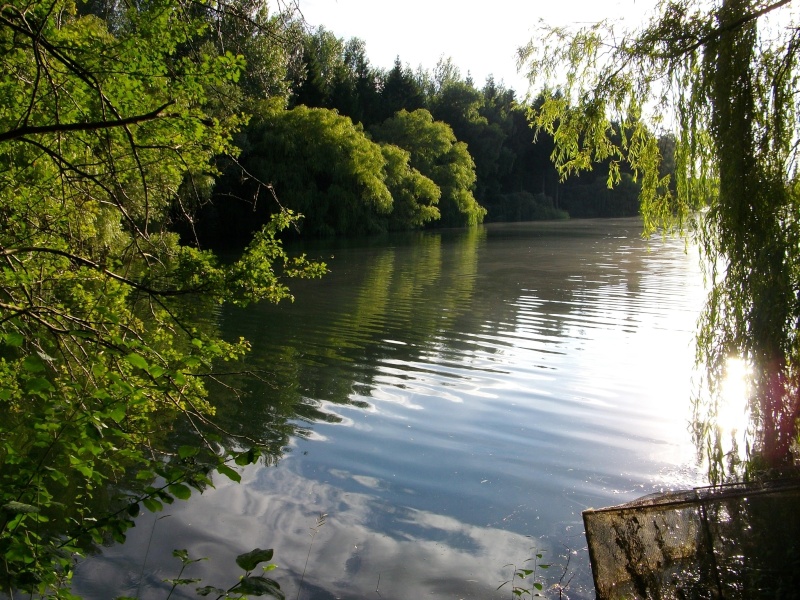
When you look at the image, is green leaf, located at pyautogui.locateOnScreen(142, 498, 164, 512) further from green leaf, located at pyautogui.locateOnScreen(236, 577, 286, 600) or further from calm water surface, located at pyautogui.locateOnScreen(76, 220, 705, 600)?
calm water surface, located at pyautogui.locateOnScreen(76, 220, 705, 600)

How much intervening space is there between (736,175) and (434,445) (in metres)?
3.87

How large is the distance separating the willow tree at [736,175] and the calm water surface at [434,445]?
1.58 m

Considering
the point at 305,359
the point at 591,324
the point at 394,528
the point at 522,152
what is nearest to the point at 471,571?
the point at 394,528

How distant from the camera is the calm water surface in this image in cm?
516

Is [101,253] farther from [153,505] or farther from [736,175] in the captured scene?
[736,175]

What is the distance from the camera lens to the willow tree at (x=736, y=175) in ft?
15.4

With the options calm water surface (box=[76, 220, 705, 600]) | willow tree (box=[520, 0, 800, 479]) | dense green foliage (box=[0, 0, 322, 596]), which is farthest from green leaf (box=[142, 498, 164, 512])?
willow tree (box=[520, 0, 800, 479])

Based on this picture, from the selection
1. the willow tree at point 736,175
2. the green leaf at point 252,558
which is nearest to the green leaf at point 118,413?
the green leaf at point 252,558

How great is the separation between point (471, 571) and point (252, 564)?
283 cm

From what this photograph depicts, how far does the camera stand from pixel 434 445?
7492 mm

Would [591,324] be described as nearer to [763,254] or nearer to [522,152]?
[763,254]

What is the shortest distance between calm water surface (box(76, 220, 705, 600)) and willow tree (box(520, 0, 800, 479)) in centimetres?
158

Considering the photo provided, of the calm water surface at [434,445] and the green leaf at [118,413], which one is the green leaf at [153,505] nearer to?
the green leaf at [118,413]

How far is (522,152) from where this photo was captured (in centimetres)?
6844
